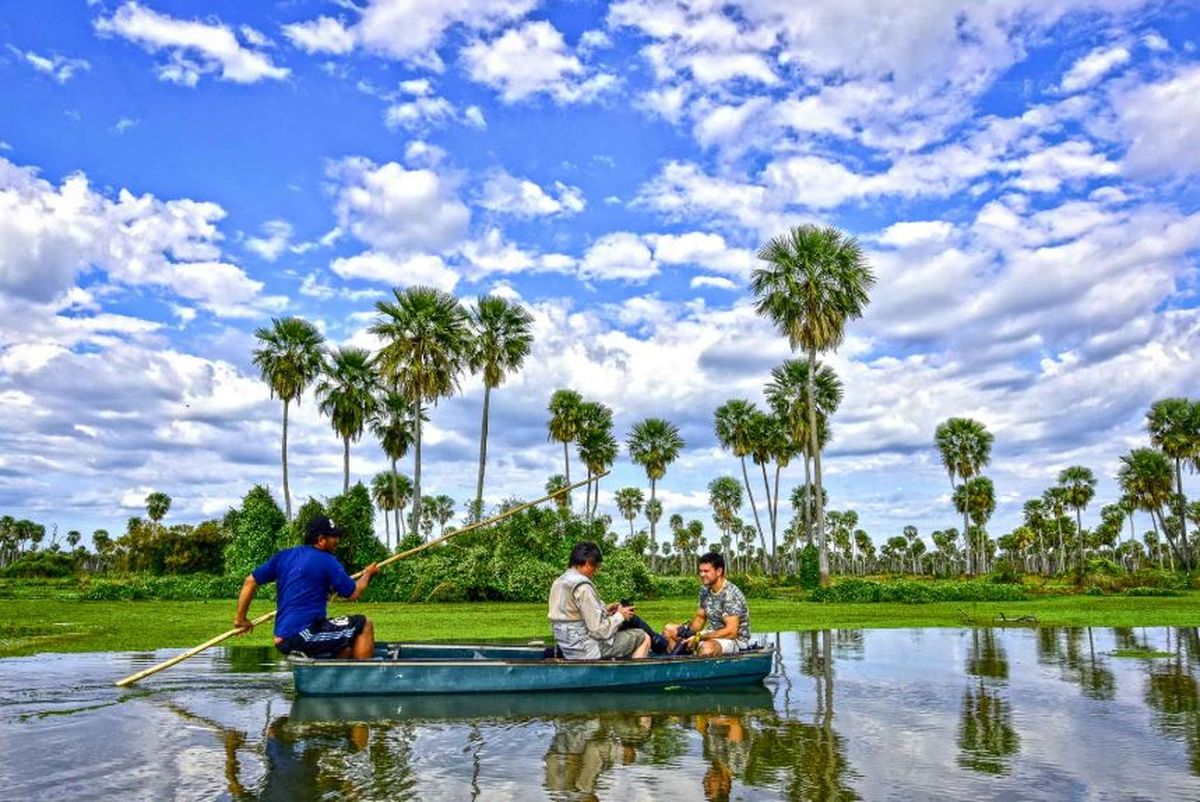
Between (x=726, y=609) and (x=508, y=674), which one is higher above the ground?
(x=726, y=609)

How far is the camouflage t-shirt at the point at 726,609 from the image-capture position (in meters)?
11.7

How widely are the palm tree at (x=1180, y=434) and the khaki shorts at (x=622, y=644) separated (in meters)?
65.3

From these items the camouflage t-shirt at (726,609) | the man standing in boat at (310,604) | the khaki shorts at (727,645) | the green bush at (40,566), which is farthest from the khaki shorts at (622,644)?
the green bush at (40,566)

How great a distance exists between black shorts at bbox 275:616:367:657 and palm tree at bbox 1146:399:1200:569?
67.9m

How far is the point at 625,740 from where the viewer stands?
7930 millimetres

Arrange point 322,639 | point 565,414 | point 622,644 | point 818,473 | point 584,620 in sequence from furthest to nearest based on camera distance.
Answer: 1. point 565,414
2. point 818,473
3. point 622,644
4. point 584,620
5. point 322,639

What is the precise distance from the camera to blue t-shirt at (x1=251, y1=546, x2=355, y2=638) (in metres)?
10.1

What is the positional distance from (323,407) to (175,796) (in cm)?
4859

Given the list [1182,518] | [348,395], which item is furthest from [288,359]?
[1182,518]

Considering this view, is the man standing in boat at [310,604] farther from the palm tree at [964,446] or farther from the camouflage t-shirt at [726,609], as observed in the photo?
the palm tree at [964,446]

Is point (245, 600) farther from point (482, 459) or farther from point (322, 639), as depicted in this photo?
point (482, 459)

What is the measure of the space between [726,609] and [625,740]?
4.08m

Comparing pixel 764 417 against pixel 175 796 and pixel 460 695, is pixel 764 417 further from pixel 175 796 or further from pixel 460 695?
pixel 175 796

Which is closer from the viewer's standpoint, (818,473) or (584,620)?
(584,620)
